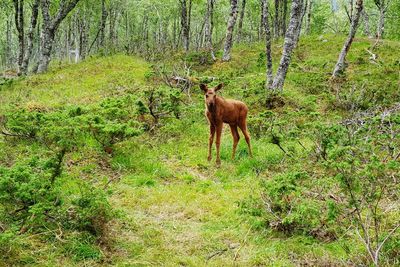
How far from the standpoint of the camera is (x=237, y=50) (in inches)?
1027

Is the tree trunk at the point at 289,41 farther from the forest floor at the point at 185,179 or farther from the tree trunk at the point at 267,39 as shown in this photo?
the forest floor at the point at 185,179

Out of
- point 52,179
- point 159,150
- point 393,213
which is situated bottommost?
point 159,150

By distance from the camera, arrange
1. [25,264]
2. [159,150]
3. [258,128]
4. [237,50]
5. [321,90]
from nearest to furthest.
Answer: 1. [25,264]
2. [159,150]
3. [258,128]
4. [321,90]
5. [237,50]

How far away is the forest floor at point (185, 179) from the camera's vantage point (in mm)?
5520

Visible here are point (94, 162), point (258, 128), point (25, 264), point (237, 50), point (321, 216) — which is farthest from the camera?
point (237, 50)

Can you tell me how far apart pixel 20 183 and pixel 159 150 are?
19.0 ft

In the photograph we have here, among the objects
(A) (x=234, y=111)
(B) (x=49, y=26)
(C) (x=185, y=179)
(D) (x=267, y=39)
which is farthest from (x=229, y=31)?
(C) (x=185, y=179)

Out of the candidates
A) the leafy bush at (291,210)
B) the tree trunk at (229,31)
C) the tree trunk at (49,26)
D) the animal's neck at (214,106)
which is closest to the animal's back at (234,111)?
the animal's neck at (214,106)

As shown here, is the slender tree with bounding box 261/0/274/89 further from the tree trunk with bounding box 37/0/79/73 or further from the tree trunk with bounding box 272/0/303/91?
the tree trunk with bounding box 37/0/79/73

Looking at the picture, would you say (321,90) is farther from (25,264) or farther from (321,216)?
(25,264)

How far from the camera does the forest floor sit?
5520 millimetres

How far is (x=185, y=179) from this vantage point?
9.12m

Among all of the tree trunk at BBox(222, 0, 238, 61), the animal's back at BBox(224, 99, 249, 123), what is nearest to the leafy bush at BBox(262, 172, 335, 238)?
the animal's back at BBox(224, 99, 249, 123)

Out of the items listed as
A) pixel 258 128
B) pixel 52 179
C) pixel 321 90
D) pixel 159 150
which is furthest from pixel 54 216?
pixel 321 90
